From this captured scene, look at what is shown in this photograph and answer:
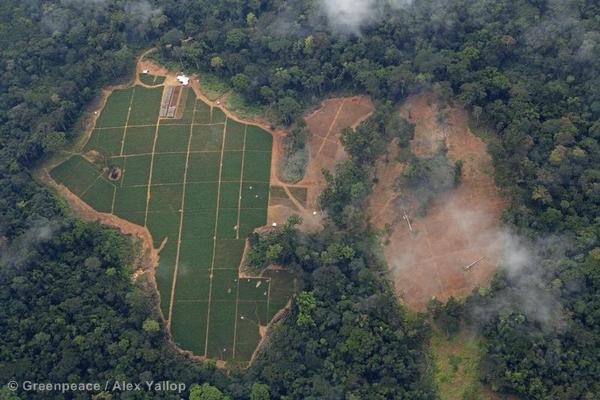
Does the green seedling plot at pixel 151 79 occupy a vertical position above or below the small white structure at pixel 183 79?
below

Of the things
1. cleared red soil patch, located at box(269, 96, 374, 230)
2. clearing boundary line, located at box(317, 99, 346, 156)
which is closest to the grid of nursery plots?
cleared red soil patch, located at box(269, 96, 374, 230)

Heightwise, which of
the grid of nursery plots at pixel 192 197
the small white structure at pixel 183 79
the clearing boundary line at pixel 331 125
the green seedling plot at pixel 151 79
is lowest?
the grid of nursery plots at pixel 192 197

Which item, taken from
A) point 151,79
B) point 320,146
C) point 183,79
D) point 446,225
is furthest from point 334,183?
point 151,79

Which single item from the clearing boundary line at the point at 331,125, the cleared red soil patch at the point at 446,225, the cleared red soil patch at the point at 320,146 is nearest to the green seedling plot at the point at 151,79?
the cleared red soil patch at the point at 320,146

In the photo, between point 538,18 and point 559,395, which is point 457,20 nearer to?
point 538,18

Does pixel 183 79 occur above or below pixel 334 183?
above

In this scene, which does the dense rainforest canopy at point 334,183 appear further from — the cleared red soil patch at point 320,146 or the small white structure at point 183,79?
the small white structure at point 183,79

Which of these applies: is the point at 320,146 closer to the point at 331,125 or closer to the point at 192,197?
the point at 331,125
